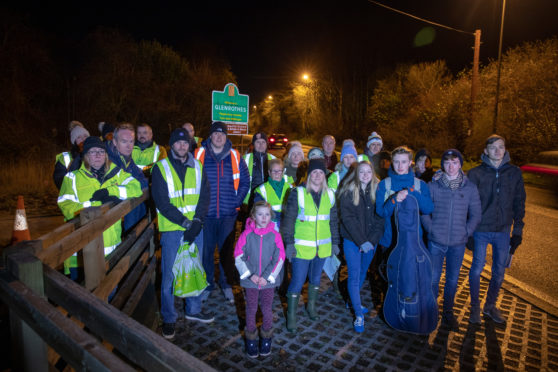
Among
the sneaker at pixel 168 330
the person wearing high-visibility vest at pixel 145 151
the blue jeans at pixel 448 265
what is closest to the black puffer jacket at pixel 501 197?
the blue jeans at pixel 448 265

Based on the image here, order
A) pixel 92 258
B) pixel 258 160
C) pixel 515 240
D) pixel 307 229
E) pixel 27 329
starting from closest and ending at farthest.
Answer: pixel 27 329 → pixel 92 258 → pixel 307 229 → pixel 515 240 → pixel 258 160

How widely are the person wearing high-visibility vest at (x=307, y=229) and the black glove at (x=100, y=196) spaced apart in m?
1.87

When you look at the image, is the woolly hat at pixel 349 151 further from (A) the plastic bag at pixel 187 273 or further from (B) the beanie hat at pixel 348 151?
(A) the plastic bag at pixel 187 273

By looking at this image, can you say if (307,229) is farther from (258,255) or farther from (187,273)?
(187,273)

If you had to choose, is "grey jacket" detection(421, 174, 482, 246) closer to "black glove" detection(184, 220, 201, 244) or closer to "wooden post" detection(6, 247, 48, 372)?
"black glove" detection(184, 220, 201, 244)

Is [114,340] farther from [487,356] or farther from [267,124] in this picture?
[267,124]

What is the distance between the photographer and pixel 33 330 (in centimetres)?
189

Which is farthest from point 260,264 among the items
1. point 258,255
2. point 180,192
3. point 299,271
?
point 180,192

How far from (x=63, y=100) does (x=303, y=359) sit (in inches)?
867

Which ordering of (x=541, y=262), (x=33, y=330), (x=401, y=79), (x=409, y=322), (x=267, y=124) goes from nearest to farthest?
(x=33, y=330) < (x=409, y=322) < (x=541, y=262) < (x=401, y=79) < (x=267, y=124)

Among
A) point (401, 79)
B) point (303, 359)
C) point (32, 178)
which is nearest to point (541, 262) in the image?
→ point (303, 359)

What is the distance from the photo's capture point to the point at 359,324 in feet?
13.2

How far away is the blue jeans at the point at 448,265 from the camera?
13.9 feet

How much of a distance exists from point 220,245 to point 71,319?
116 inches
